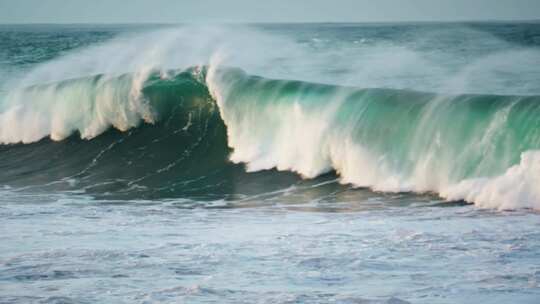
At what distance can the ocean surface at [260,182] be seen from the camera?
831 centimetres

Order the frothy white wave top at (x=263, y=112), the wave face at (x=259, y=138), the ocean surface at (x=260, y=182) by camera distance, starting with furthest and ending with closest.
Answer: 1. the wave face at (x=259, y=138)
2. the frothy white wave top at (x=263, y=112)
3. the ocean surface at (x=260, y=182)

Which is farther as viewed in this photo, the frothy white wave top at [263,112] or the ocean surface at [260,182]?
the frothy white wave top at [263,112]

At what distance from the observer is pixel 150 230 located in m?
11.0

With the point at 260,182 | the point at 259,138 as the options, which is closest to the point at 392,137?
the point at 260,182

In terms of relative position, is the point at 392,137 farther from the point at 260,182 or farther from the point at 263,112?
the point at 263,112

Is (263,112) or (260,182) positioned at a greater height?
(263,112)

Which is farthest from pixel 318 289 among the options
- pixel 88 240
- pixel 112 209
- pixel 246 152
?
pixel 246 152

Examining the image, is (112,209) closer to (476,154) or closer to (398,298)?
(476,154)

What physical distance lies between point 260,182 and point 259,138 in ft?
7.39

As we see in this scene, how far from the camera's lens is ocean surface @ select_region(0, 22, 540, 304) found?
327 inches

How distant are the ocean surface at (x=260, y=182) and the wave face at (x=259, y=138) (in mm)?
38

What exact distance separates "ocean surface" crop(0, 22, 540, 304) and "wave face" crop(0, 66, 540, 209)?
38 millimetres

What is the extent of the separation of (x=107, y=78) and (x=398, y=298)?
50.3 feet

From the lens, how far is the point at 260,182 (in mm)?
15367
